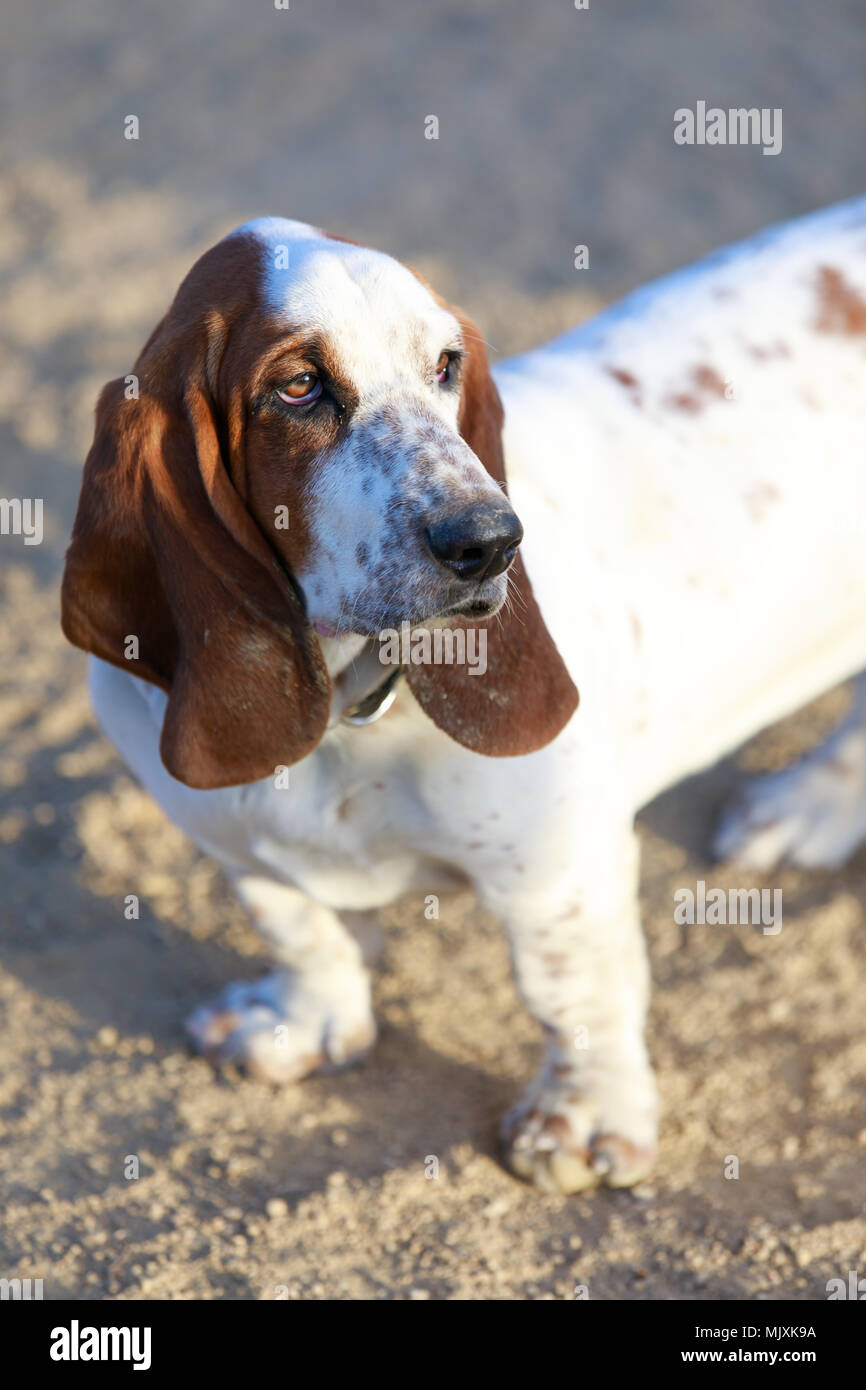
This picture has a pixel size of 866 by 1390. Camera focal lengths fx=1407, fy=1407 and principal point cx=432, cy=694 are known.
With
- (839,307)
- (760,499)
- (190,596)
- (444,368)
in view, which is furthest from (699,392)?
(190,596)

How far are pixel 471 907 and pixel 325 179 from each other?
15.1 ft

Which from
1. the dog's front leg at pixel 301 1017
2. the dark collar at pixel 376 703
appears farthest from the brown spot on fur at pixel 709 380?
the dog's front leg at pixel 301 1017

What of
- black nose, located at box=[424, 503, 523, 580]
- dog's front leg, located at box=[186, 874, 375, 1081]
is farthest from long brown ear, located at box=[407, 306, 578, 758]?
dog's front leg, located at box=[186, 874, 375, 1081]

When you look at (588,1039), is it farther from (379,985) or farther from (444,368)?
(444,368)

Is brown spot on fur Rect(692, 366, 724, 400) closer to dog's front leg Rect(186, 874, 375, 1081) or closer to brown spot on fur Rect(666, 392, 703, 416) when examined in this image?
brown spot on fur Rect(666, 392, 703, 416)

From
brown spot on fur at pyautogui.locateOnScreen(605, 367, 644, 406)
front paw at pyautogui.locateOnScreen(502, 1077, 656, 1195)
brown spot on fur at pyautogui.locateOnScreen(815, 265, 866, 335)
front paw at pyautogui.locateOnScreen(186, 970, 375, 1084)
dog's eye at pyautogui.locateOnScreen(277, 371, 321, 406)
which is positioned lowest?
front paw at pyautogui.locateOnScreen(502, 1077, 656, 1195)

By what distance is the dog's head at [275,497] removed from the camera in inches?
83.0

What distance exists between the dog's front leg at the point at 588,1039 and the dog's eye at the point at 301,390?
3.68 feet

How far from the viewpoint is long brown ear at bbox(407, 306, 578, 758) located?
2.38m

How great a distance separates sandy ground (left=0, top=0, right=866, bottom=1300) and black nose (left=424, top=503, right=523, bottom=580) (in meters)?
1.54

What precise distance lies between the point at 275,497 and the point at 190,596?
0.21m

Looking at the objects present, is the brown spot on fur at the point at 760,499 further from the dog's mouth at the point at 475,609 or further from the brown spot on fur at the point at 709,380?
the dog's mouth at the point at 475,609

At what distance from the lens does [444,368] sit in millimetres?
2312

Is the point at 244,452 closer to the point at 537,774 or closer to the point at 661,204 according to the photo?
the point at 537,774
